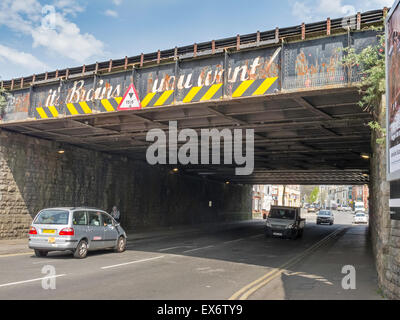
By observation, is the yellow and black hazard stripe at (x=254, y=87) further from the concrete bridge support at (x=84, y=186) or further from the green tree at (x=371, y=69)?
the concrete bridge support at (x=84, y=186)

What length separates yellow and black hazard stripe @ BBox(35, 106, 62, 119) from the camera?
17.0 metres

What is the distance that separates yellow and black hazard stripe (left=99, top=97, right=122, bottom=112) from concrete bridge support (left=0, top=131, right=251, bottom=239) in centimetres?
691

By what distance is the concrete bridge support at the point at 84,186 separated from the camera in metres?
19.5

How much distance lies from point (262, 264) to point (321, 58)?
711cm

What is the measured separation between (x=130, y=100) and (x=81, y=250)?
5.88m

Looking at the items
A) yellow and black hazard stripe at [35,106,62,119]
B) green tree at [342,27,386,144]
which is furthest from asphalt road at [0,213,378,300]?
yellow and black hazard stripe at [35,106,62,119]

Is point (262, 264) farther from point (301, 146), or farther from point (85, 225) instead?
point (301, 146)

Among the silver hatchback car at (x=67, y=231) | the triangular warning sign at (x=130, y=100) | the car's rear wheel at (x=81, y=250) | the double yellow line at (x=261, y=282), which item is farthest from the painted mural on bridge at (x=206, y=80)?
the double yellow line at (x=261, y=282)

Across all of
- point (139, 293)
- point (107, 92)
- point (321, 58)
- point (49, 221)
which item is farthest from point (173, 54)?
point (139, 293)

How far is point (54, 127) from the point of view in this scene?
765 inches

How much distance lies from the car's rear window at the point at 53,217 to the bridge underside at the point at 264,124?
4462mm

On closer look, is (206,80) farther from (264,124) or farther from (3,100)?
(3,100)

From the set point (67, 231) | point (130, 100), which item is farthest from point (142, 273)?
point (130, 100)

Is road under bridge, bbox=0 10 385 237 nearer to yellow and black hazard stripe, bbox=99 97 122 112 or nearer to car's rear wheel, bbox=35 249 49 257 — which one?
yellow and black hazard stripe, bbox=99 97 122 112
